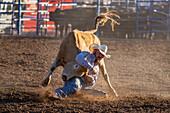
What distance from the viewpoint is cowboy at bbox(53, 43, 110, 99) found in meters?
4.56

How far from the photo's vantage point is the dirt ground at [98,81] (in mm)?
4352

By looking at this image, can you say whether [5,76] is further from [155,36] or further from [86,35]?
[155,36]

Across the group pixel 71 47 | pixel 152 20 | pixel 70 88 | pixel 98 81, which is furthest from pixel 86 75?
pixel 152 20

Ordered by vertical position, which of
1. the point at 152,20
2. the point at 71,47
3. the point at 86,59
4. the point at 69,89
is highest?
the point at 152,20

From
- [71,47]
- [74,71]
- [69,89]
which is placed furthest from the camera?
[71,47]

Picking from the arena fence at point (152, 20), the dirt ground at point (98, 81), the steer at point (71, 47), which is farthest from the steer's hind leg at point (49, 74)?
the arena fence at point (152, 20)

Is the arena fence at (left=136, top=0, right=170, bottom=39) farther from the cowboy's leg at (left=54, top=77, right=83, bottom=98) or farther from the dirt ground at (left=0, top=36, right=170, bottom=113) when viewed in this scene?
the cowboy's leg at (left=54, top=77, right=83, bottom=98)

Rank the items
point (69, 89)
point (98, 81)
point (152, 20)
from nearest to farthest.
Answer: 1. point (69, 89)
2. point (98, 81)
3. point (152, 20)

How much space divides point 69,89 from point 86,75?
340mm

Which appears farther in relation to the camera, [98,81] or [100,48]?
[98,81]

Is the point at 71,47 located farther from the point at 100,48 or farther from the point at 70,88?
the point at 70,88

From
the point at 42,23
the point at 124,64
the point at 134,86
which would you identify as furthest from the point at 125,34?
the point at 134,86

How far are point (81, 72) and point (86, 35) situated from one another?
77 centimetres

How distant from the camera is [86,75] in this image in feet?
15.6
